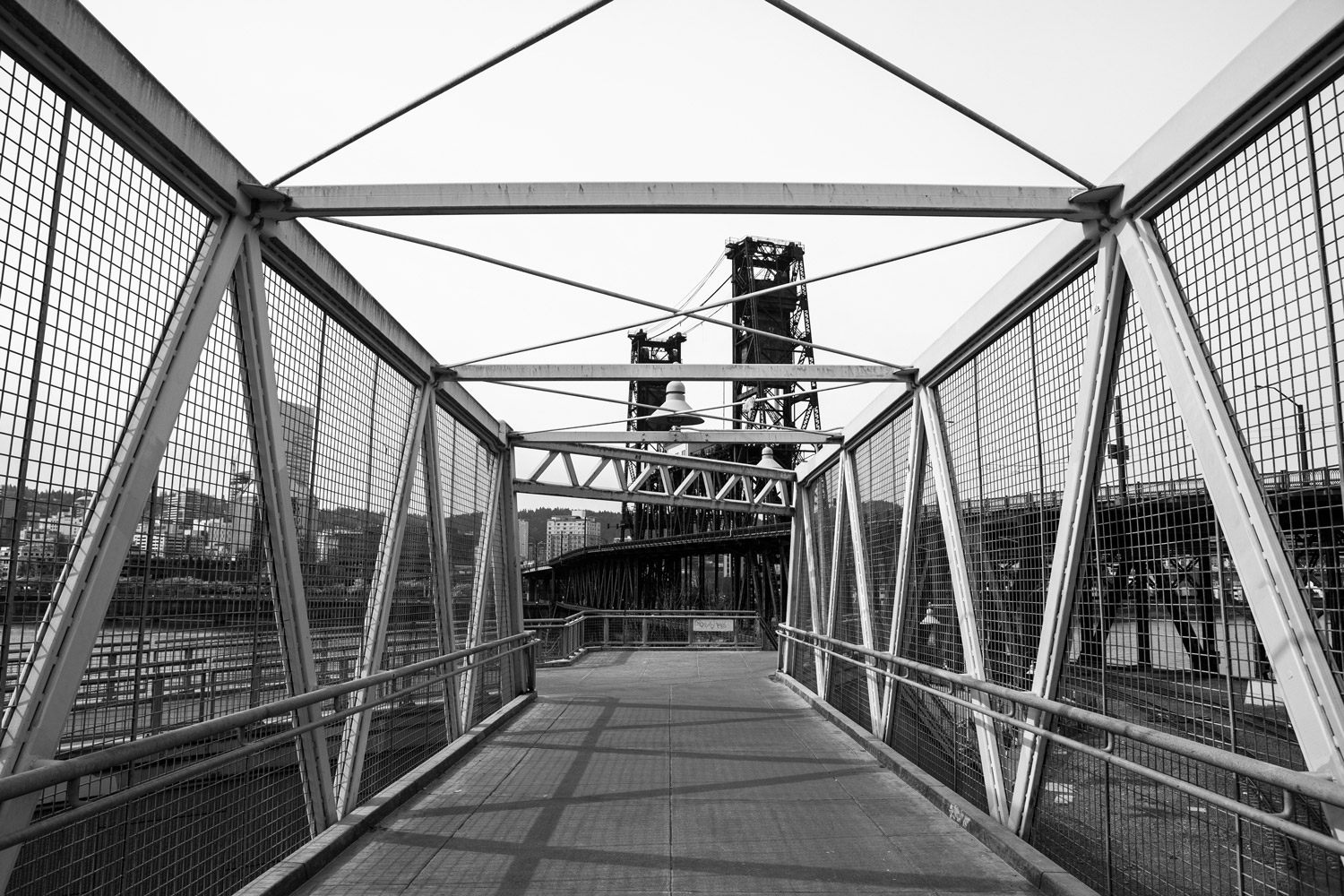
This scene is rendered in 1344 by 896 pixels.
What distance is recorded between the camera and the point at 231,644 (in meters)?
4.71

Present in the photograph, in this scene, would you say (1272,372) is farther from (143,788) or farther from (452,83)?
(143,788)

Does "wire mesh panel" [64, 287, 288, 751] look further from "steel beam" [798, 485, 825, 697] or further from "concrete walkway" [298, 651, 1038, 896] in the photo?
"steel beam" [798, 485, 825, 697]

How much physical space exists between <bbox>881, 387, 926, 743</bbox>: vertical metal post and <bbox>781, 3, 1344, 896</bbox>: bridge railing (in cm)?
93

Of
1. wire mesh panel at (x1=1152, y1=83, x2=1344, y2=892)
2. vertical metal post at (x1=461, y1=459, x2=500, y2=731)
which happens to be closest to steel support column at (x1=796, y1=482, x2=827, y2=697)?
vertical metal post at (x1=461, y1=459, x2=500, y2=731)

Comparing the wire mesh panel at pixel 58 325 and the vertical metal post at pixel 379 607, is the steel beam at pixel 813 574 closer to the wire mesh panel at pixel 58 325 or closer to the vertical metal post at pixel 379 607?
the vertical metal post at pixel 379 607

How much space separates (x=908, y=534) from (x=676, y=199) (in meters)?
4.21

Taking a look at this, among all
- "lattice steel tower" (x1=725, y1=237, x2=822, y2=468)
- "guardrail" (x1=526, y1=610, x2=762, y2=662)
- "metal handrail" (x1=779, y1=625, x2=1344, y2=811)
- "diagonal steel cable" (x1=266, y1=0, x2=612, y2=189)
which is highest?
"lattice steel tower" (x1=725, y1=237, x2=822, y2=468)

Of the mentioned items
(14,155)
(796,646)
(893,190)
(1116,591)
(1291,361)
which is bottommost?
(796,646)

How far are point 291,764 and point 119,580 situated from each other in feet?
6.67

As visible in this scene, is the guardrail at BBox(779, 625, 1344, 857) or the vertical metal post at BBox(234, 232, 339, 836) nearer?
the guardrail at BBox(779, 625, 1344, 857)

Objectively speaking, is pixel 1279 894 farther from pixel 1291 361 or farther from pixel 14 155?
pixel 14 155

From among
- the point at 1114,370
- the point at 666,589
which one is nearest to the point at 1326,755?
the point at 1114,370

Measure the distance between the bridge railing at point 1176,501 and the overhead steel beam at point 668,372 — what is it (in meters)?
1.91

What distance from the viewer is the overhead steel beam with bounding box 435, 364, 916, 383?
9008mm
